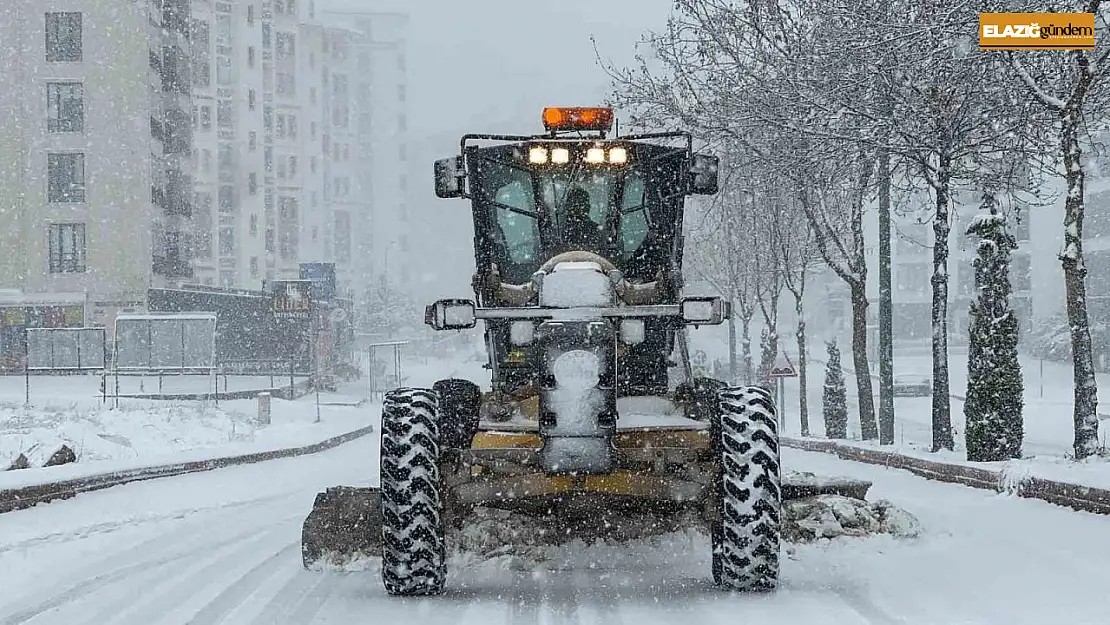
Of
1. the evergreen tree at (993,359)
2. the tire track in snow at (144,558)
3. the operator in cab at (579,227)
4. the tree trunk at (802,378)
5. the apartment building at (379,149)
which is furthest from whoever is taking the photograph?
the apartment building at (379,149)

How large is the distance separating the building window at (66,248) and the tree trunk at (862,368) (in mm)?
39895

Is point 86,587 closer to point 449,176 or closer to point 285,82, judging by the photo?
point 449,176

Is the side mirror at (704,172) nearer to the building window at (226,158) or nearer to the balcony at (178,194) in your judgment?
the balcony at (178,194)

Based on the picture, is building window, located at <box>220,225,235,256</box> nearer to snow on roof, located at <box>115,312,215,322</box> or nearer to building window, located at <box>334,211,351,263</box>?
snow on roof, located at <box>115,312,215,322</box>

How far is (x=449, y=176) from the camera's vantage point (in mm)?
9070

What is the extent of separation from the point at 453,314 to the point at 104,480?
847cm

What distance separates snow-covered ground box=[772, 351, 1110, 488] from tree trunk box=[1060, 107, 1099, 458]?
55 cm

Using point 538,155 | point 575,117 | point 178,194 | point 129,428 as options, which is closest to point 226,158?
point 178,194

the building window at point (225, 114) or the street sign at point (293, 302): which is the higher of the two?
the building window at point (225, 114)

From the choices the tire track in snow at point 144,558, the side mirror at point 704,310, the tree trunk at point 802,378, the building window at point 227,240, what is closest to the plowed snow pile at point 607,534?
the side mirror at point 704,310

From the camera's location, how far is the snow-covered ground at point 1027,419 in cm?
1342

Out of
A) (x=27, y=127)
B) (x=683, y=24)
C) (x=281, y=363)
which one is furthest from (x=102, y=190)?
(x=683, y=24)

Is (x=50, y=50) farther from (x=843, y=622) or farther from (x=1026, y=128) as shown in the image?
(x=843, y=622)

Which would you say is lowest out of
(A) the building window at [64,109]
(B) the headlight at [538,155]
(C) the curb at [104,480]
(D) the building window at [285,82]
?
(C) the curb at [104,480]
